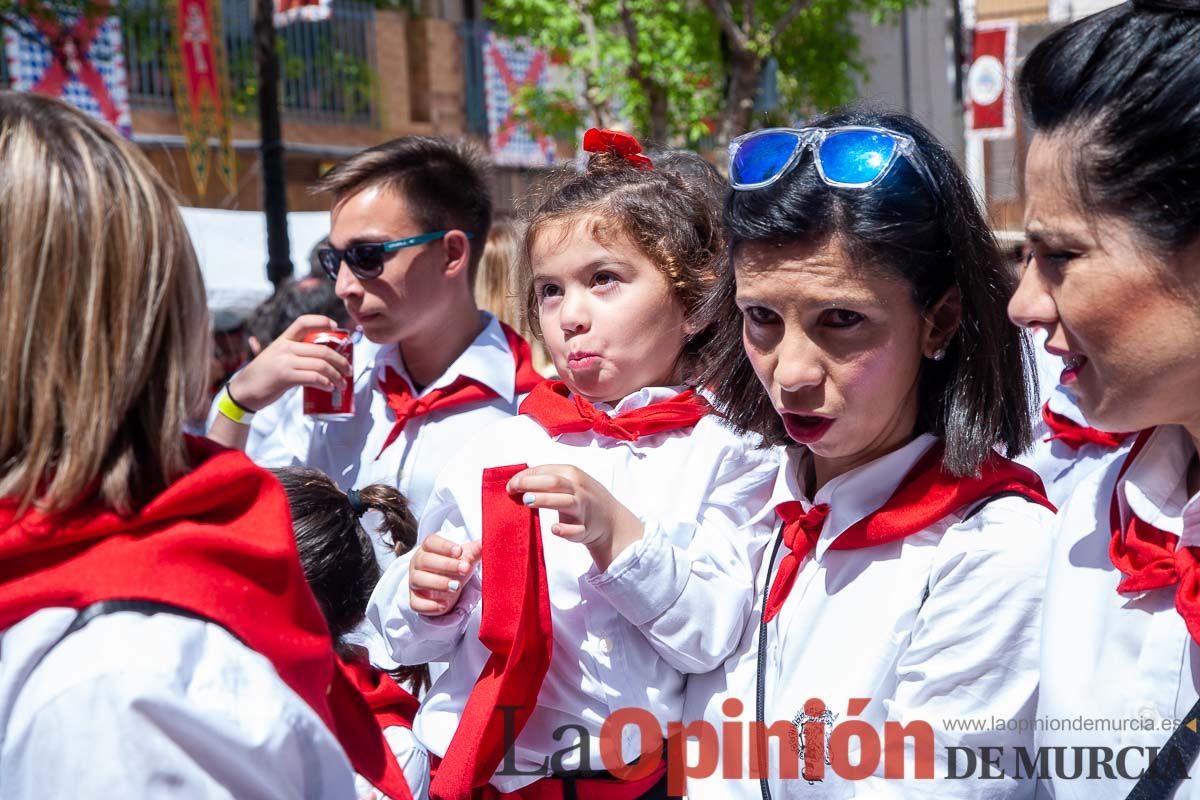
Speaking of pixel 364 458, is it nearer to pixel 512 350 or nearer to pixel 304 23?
pixel 512 350

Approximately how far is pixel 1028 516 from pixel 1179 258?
0.55m

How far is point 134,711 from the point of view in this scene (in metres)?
1.31

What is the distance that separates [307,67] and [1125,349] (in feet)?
59.3

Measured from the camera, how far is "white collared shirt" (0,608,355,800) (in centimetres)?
130

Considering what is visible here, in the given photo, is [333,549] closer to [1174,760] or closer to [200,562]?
[200,562]

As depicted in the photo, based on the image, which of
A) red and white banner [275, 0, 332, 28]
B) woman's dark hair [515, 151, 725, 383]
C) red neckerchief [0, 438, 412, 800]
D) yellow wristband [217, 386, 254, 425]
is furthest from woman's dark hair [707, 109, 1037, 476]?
red and white banner [275, 0, 332, 28]

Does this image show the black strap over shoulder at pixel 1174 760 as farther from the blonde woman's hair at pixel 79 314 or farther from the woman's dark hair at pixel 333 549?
the woman's dark hair at pixel 333 549

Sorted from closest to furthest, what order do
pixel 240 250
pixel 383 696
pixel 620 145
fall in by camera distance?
pixel 383 696 → pixel 620 145 → pixel 240 250

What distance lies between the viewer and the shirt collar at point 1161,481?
5.63ft

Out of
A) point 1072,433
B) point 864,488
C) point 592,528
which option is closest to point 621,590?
point 592,528

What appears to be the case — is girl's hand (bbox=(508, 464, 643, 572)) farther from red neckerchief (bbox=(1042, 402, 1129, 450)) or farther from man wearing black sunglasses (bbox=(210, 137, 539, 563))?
red neckerchief (bbox=(1042, 402, 1129, 450))

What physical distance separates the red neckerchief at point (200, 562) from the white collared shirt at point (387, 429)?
176cm

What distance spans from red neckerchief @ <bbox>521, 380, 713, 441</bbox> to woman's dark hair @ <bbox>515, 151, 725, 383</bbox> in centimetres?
13

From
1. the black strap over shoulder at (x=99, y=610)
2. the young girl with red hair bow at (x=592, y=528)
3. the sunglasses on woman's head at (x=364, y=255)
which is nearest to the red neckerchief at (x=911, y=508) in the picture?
the young girl with red hair bow at (x=592, y=528)
